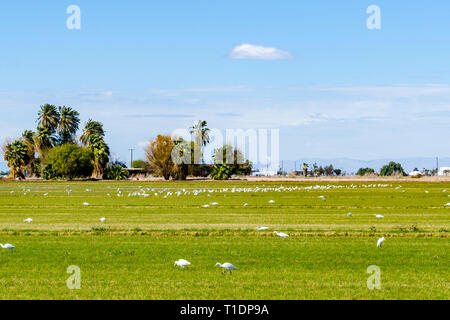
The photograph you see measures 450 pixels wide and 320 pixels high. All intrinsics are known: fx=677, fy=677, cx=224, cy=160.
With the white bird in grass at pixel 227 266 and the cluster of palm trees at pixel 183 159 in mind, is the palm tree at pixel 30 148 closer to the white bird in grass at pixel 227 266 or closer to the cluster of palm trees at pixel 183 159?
the cluster of palm trees at pixel 183 159

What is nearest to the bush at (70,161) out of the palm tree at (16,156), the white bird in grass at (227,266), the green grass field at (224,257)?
the palm tree at (16,156)

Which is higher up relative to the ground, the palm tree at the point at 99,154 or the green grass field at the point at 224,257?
the palm tree at the point at 99,154

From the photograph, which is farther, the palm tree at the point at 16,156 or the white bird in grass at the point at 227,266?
the palm tree at the point at 16,156

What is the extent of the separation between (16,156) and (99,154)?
1827 cm

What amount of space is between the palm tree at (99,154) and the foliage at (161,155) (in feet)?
28.2

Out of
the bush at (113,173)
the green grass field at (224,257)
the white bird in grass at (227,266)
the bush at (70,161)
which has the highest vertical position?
the bush at (70,161)

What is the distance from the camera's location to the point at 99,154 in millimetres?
139000

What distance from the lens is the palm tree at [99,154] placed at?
138750 mm

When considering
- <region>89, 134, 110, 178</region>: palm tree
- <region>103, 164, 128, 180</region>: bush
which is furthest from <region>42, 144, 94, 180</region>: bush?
<region>103, 164, 128, 180</region>: bush

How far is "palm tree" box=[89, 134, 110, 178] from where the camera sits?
138750 millimetres

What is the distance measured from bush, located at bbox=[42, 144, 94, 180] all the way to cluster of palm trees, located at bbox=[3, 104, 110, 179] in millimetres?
3258
